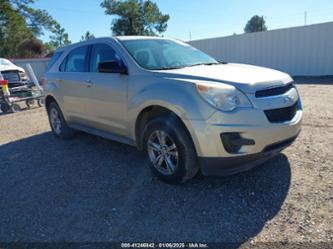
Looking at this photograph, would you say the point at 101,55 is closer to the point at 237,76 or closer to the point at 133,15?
the point at 237,76

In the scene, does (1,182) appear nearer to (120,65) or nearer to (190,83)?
(120,65)

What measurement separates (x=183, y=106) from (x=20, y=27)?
41870mm

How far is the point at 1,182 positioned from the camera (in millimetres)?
4195

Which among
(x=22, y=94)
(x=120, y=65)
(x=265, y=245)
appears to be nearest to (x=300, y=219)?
(x=265, y=245)

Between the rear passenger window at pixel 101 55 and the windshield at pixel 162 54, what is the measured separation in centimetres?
24

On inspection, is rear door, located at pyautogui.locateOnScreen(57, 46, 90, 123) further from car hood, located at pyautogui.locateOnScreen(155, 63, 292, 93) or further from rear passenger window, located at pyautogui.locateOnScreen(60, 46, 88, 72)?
car hood, located at pyautogui.locateOnScreen(155, 63, 292, 93)

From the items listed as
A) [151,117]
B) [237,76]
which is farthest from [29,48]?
[237,76]

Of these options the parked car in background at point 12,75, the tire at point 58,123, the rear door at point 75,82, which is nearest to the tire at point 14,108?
the parked car in background at point 12,75

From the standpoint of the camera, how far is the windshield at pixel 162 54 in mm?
4000

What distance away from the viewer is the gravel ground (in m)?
2.75

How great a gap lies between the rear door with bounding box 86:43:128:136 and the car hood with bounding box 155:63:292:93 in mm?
760

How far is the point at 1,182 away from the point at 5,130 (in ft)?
13.0

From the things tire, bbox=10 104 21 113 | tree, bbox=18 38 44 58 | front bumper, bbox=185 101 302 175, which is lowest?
tire, bbox=10 104 21 113

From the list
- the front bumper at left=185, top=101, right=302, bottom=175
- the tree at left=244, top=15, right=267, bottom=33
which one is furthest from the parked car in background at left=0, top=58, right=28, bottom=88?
the tree at left=244, top=15, right=267, bottom=33
